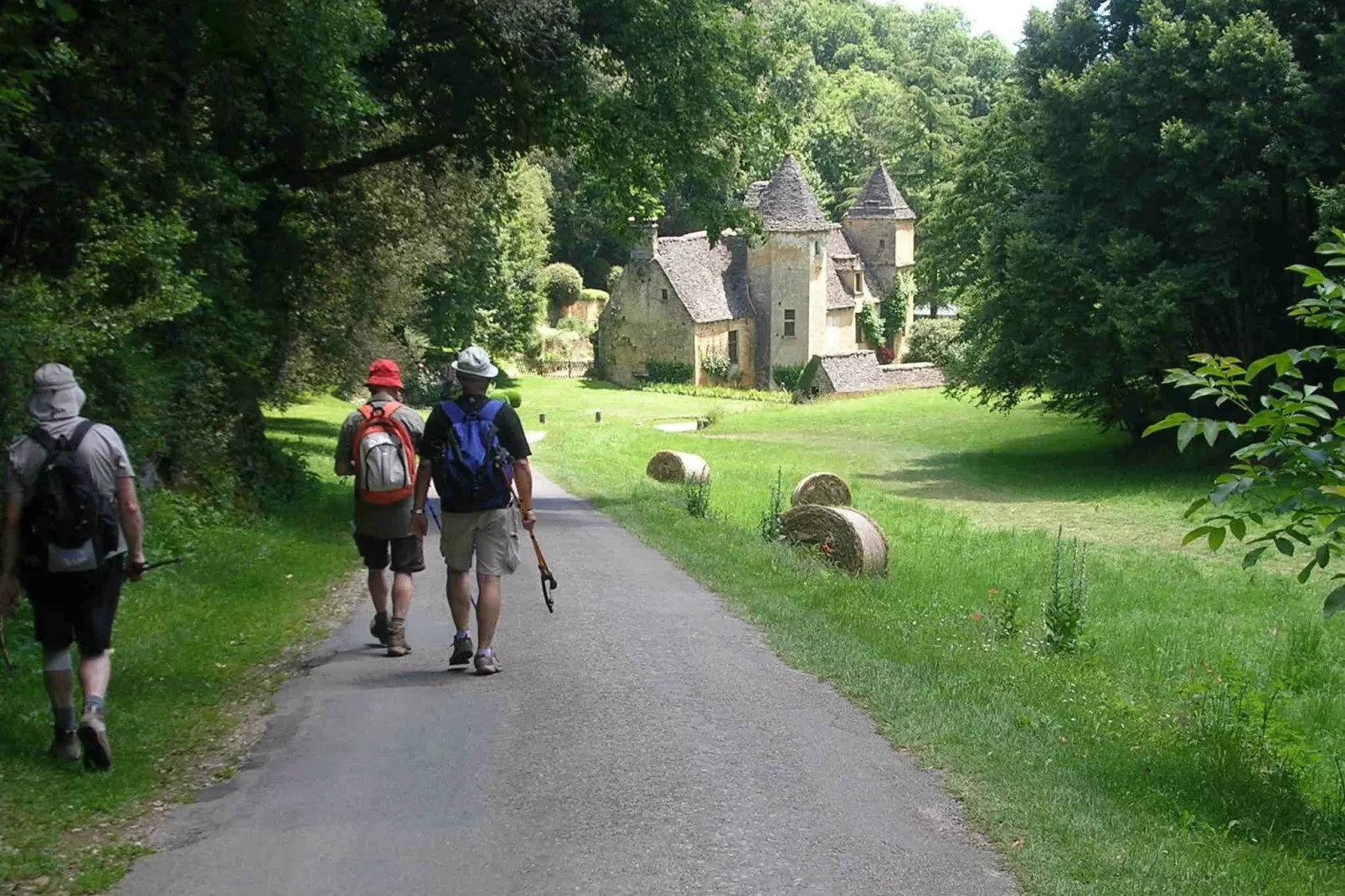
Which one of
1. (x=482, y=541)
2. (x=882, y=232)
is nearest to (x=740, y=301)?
(x=882, y=232)

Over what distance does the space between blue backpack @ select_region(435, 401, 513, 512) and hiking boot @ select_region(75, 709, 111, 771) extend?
273 cm

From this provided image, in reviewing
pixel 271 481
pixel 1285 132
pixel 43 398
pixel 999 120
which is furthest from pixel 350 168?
pixel 999 120

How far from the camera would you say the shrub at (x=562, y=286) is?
7544 cm

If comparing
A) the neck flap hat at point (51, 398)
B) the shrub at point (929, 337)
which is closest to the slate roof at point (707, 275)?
the shrub at point (929, 337)

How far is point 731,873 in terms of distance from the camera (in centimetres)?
552

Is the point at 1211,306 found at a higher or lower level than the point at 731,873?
higher

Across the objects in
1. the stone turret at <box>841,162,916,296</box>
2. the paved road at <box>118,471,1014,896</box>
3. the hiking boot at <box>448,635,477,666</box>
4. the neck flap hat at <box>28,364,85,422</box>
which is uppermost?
the stone turret at <box>841,162,916,296</box>

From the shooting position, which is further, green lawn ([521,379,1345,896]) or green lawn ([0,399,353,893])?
green lawn ([521,379,1345,896])

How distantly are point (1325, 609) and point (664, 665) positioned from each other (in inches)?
170

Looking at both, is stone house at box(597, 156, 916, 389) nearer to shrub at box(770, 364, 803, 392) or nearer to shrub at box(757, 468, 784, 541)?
shrub at box(770, 364, 803, 392)

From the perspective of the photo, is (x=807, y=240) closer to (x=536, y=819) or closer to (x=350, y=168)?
(x=350, y=168)

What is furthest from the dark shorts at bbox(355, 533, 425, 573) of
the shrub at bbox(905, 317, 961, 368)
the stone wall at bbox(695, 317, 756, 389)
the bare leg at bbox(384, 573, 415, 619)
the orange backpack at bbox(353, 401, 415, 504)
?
the shrub at bbox(905, 317, 961, 368)

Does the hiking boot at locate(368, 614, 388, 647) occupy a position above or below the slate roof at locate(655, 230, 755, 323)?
below

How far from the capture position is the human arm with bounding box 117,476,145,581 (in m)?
7.06
